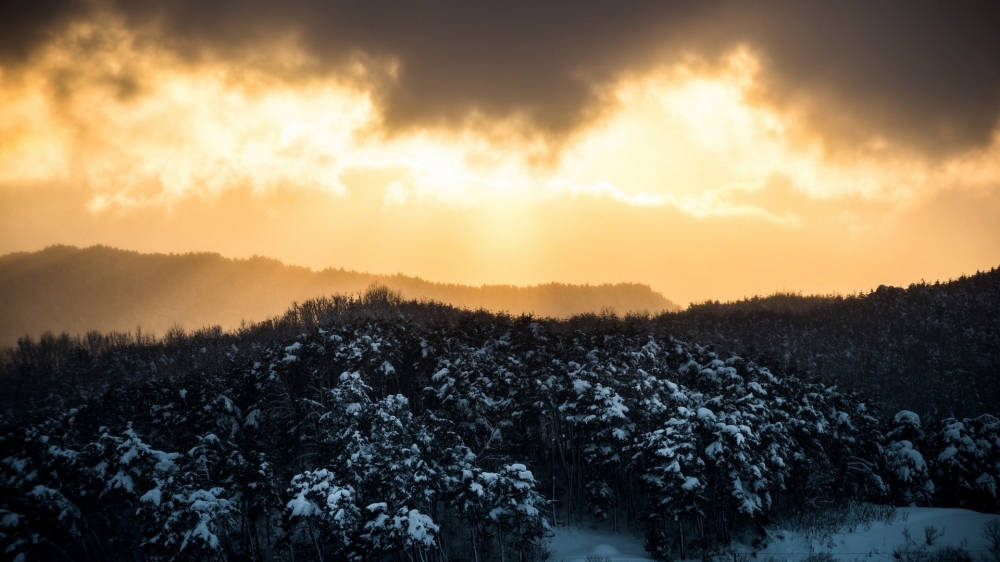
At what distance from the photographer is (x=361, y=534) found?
3309cm

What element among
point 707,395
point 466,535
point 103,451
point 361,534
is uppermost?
point 707,395

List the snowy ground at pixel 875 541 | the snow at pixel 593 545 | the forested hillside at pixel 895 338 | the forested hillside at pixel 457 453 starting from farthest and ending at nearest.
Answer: the forested hillside at pixel 895 338
the snow at pixel 593 545
the forested hillside at pixel 457 453
the snowy ground at pixel 875 541

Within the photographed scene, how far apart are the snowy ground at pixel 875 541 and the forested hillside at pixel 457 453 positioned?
1.77 m

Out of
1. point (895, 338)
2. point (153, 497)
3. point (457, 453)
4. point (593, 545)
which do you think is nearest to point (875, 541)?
point (593, 545)

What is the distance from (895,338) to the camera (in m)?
131

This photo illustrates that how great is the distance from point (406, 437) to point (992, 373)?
11834 cm

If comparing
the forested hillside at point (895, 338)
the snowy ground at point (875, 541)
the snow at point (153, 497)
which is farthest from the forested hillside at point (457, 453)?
the forested hillside at point (895, 338)

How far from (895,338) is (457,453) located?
425 ft

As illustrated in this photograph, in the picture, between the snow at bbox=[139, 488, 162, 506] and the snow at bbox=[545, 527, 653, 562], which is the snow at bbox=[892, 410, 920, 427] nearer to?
the snow at bbox=[545, 527, 653, 562]

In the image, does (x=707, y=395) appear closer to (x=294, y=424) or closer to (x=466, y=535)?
(x=466, y=535)

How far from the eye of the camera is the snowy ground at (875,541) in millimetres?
33250

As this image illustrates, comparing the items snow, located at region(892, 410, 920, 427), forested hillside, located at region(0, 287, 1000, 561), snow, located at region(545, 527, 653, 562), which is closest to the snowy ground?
snow, located at region(545, 527, 653, 562)

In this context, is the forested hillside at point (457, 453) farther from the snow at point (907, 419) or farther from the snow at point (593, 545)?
the snow at point (593, 545)

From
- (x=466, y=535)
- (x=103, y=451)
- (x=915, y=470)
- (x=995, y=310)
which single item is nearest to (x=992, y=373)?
(x=995, y=310)
